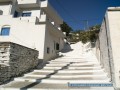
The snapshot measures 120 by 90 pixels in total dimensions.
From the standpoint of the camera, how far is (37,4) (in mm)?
20828

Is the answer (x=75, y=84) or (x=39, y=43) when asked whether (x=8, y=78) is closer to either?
(x=75, y=84)

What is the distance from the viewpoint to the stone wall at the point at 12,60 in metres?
8.57

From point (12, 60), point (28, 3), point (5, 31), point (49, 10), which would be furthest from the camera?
point (49, 10)

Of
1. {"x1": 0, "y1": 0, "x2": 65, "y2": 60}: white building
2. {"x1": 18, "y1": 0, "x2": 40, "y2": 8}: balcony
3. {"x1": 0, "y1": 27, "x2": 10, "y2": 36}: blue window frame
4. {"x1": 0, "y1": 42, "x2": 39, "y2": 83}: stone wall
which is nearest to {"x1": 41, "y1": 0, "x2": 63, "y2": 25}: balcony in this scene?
{"x1": 18, "y1": 0, "x2": 40, "y2": 8}: balcony

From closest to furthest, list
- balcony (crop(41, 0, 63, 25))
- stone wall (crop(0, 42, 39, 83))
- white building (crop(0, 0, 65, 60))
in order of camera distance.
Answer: stone wall (crop(0, 42, 39, 83)), white building (crop(0, 0, 65, 60)), balcony (crop(41, 0, 63, 25))

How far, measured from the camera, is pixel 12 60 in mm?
9258

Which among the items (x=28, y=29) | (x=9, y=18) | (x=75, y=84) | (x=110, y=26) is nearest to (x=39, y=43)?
(x=28, y=29)

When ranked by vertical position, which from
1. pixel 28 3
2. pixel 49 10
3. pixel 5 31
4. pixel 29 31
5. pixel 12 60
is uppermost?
pixel 28 3

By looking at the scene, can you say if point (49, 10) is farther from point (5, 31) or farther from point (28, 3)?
point (5, 31)

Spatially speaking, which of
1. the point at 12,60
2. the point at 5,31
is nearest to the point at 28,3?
the point at 5,31

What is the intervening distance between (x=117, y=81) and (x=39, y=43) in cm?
980

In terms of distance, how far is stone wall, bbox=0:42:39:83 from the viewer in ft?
28.1

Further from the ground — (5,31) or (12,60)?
(5,31)

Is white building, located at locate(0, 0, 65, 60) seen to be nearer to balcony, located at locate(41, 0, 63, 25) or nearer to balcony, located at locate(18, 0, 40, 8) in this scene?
balcony, located at locate(18, 0, 40, 8)
